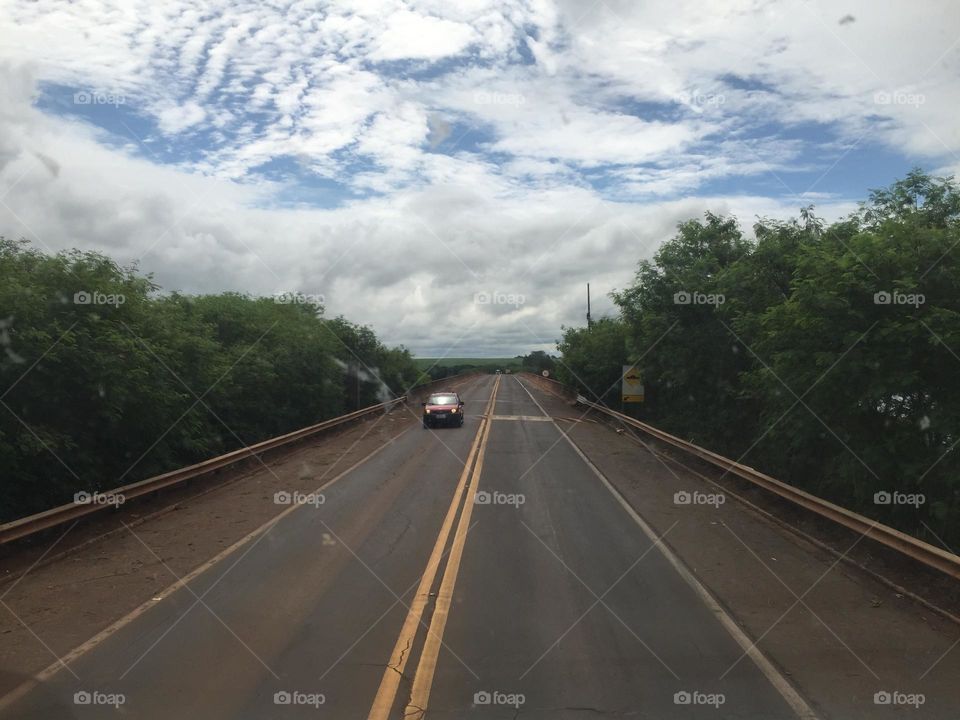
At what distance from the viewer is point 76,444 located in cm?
1212

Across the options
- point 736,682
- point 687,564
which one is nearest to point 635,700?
point 736,682

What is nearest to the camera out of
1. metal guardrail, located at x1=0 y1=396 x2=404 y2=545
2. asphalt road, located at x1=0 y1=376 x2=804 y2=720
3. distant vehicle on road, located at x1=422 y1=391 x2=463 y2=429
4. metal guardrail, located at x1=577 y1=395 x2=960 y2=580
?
asphalt road, located at x1=0 y1=376 x2=804 y2=720

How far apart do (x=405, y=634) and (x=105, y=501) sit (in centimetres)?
680

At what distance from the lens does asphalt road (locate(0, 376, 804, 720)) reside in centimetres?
528

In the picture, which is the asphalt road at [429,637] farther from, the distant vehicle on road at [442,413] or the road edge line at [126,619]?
the distant vehicle on road at [442,413]

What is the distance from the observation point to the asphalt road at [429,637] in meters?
5.28

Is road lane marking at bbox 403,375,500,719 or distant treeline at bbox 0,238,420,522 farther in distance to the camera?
distant treeline at bbox 0,238,420,522

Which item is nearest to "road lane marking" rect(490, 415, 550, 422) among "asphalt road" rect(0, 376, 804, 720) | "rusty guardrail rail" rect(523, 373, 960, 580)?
"rusty guardrail rail" rect(523, 373, 960, 580)

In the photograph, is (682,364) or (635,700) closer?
(635,700)

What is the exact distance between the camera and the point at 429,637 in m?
6.59

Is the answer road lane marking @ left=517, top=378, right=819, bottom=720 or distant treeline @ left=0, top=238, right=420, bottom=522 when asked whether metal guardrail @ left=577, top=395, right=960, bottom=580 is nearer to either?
road lane marking @ left=517, top=378, right=819, bottom=720

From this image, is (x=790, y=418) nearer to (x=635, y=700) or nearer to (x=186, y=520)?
(x=635, y=700)

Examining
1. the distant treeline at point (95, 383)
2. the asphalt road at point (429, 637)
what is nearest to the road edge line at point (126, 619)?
the asphalt road at point (429, 637)

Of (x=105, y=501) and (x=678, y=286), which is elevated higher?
(x=678, y=286)
